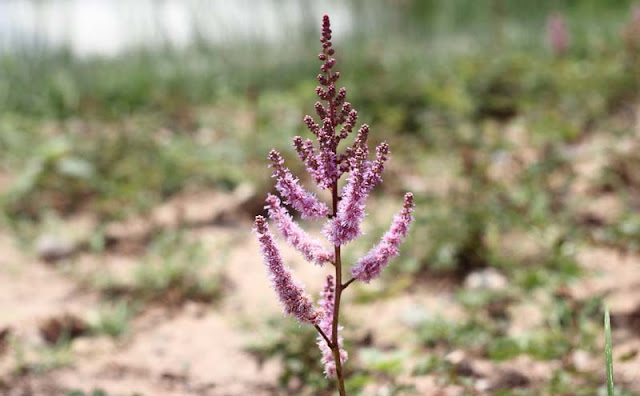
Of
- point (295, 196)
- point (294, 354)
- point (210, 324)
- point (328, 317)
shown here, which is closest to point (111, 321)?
point (210, 324)

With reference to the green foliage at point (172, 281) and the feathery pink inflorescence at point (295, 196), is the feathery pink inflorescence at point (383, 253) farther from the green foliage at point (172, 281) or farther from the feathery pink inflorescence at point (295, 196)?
the green foliage at point (172, 281)

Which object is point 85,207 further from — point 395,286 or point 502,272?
point 502,272

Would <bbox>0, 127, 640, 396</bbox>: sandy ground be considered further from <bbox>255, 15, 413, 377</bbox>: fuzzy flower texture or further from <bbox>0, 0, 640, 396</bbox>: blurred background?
<bbox>255, 15, 413, 377</bbox>: fuzzy flower texture

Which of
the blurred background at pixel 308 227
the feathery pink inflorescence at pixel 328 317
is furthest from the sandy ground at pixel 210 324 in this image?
the feathery pink inflorescence at pixel 328 317

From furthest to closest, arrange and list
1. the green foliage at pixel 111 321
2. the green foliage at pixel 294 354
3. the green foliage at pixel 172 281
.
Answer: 1. the green foliage at pixel 172 281
2. the green foliage at pixel 111 321
3. the green foliage at pixel 294 354

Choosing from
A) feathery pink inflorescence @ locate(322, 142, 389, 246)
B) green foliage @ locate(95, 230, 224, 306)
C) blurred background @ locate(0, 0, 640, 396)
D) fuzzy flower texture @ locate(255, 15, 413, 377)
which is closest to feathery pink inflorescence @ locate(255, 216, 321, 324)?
fuzzy flower texture @ locate(255, 15, 413, 377)

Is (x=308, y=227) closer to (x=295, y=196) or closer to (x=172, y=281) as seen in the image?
(x=172, y=281)
